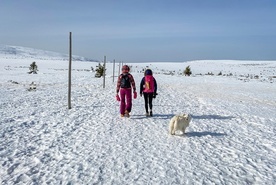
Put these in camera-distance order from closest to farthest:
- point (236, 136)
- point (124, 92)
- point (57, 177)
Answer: point (57, 177), point (236, 136), point (124, 92)

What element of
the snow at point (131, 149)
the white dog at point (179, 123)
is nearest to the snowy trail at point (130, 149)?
the snow at point (131, 149)

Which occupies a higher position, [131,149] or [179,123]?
[179,123]

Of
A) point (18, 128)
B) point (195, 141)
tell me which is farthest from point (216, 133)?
point (18, 128)

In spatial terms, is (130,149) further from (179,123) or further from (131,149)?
(179,123)

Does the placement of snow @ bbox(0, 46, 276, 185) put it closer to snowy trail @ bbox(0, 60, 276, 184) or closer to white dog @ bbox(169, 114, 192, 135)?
snowy trail @ bbox(0, 60, 276, 184)

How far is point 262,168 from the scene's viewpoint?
18.9ft

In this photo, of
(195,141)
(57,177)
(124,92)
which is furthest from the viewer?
(124,92)

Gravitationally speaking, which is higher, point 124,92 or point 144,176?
point 124,92

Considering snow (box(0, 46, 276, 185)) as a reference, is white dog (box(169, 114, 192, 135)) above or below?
above

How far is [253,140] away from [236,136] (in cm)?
49

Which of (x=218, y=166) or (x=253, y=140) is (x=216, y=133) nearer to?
(x=253, y=140)

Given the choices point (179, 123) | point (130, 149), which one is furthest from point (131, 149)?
point (179, 123)

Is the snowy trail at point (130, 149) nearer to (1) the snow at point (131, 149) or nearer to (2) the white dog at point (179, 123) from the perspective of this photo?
(1) the snow at point (131, 149)

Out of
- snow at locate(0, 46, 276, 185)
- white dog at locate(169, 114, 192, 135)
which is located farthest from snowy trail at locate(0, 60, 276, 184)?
white dog at locate(169, 114, 192, 135)
